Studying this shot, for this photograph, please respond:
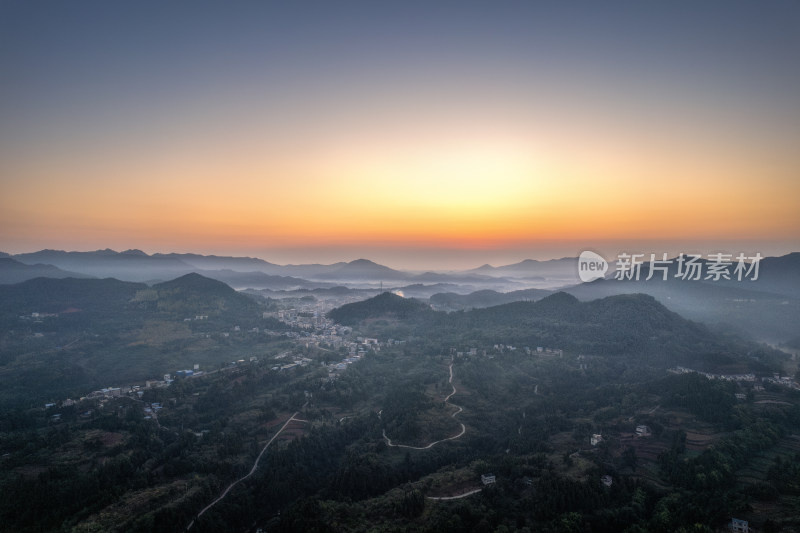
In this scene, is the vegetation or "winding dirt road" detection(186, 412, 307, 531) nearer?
the vegetation

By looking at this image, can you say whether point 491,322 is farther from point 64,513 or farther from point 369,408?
point 64,513

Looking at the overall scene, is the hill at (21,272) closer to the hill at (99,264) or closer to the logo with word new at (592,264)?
the hill at (99,264)

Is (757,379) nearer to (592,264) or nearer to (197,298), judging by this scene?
(592,264)

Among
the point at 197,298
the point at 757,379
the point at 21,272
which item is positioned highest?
the point at 21,272

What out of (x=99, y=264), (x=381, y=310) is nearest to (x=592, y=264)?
(x=381, y=310)

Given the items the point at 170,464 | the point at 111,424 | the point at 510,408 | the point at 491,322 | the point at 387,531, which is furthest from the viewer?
the point at 491,322

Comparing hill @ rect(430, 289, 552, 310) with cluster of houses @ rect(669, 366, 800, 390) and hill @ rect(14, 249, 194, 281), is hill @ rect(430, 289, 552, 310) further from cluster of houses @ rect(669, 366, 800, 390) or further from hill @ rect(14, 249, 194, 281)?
hill @ rect(14, 249, 194, 281)

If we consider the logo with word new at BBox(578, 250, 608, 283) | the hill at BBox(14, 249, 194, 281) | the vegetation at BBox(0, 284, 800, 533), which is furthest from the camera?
the hill at BBox(14, 249, 194, 281)

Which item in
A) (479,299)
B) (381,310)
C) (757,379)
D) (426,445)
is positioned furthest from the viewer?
(479,299)

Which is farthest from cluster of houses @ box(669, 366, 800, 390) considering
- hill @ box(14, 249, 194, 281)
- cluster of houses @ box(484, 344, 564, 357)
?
hill @ box(14, 249, 194, 281)

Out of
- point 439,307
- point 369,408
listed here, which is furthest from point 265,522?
point 439,307

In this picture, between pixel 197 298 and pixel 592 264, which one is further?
pixel 197 298
